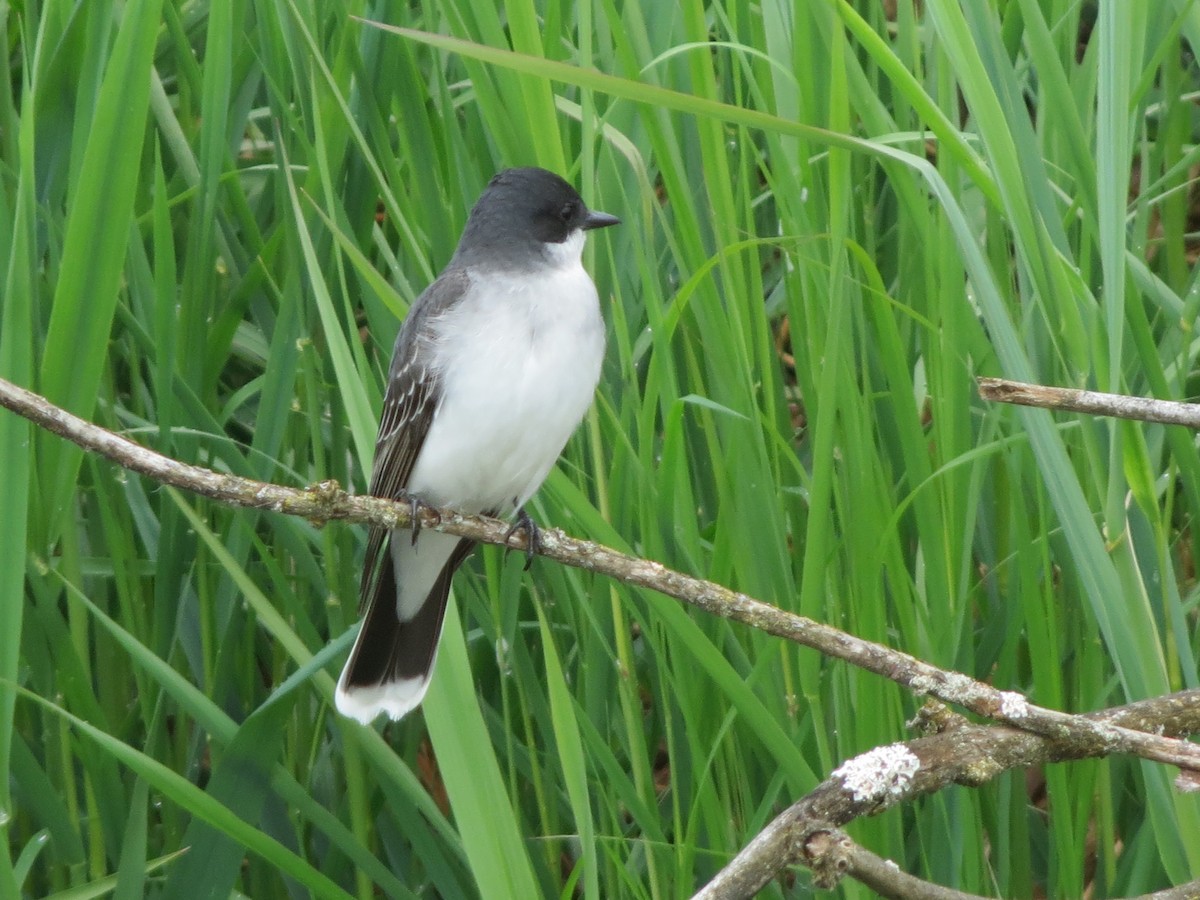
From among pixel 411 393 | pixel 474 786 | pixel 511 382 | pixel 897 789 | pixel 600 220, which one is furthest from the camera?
pixel 411 393

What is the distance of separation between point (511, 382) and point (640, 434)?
2.01 ft

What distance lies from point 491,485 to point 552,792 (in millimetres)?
621

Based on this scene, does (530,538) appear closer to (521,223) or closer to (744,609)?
(744,609)

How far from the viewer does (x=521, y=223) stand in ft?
9.36

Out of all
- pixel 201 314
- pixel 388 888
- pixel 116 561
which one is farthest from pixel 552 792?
pixel 201 314

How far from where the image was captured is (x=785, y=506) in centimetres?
228

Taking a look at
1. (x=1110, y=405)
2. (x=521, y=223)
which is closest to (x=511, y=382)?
(x=521, y=223)

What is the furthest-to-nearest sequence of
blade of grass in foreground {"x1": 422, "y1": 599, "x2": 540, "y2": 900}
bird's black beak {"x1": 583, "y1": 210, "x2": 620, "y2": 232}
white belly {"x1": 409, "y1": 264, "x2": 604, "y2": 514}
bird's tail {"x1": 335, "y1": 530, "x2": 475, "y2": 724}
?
bird's tail {"x1": 335, "y1": 530, "x2": 475, "y2": 724}, white belly {"x1": 409, "y1": 264, "x2": 604, "y2": 514}, bird's black beak {"x1": 583, "y1": 210, "x2": 620, "y2": 232}, blade of grass in foreground {"x1": 422, "y1": 599, "x2": 540, "y2": 900}

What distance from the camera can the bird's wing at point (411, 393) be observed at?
2.73 meters

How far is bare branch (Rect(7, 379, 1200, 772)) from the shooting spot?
1.45 meters

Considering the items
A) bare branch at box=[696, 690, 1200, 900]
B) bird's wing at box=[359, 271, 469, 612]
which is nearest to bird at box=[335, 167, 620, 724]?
bird's wing at box=[359, 271, 469, 612]

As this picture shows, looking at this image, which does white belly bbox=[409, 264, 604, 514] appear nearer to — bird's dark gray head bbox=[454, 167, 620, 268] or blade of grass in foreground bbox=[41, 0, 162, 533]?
bird's dark gray head bbox=[454, 167, 620, 268]

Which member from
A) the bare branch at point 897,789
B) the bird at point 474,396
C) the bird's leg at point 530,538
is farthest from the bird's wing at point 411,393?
the bare branch at point 897,789

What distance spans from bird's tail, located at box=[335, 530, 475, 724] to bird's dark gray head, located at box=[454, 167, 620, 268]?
571mm
